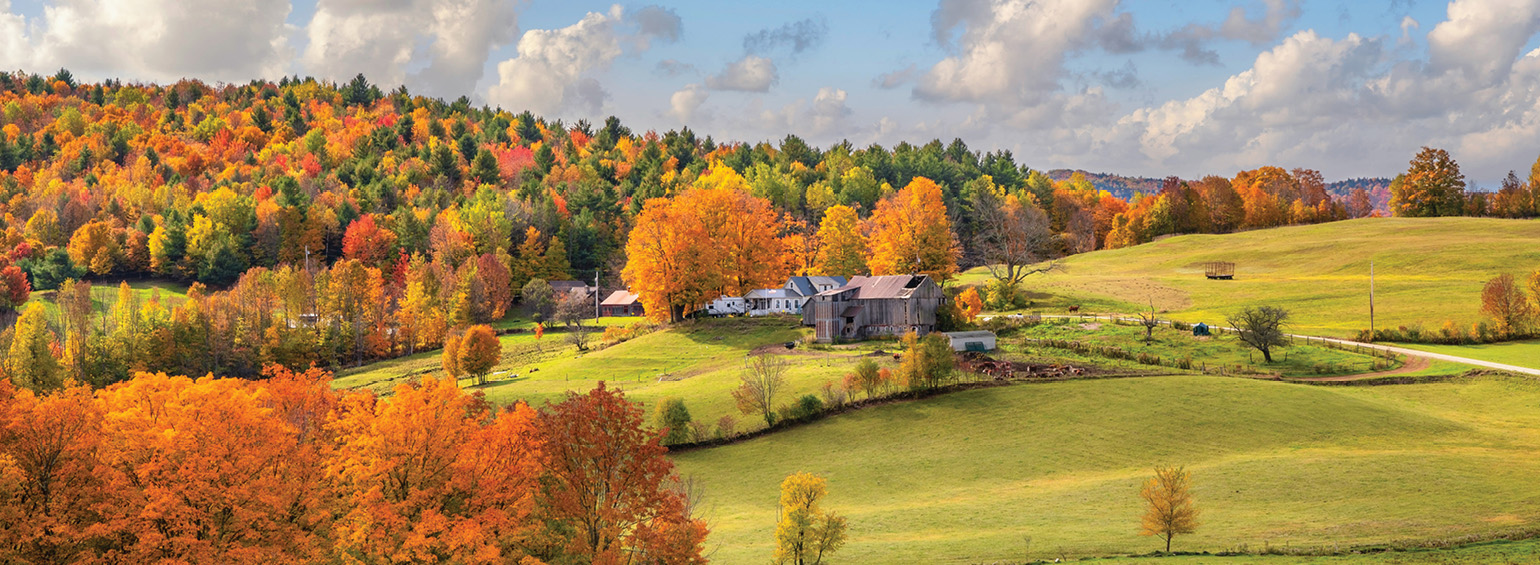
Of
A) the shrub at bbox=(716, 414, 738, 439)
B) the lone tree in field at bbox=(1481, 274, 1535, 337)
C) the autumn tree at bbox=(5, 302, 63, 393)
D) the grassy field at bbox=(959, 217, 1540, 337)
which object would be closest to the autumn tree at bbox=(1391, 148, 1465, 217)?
the grassy field at bbox=(959, 217, 1540, 337)

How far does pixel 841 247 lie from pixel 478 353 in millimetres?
43393

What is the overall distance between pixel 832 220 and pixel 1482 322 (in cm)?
5365

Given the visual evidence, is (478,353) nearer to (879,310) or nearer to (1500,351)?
(879,310)

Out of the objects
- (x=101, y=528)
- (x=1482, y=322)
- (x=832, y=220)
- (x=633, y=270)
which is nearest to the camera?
(x=101, y=528)

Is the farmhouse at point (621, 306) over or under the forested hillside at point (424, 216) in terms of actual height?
under

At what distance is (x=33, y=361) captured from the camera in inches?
2940

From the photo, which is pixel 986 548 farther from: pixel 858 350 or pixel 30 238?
pixel 30 238

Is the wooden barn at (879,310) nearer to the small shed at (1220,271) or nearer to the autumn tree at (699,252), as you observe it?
the autumn tree at (699,252)

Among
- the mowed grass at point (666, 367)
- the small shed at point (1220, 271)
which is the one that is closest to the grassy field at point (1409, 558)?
the mowed grass at point (666, 367)

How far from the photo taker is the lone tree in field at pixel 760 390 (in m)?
48.1

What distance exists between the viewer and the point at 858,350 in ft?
208

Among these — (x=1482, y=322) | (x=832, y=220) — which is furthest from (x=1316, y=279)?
(x=832, y=220)

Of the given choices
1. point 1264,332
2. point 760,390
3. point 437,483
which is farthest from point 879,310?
point 437,483

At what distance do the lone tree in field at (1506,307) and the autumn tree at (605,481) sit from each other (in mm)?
60829
